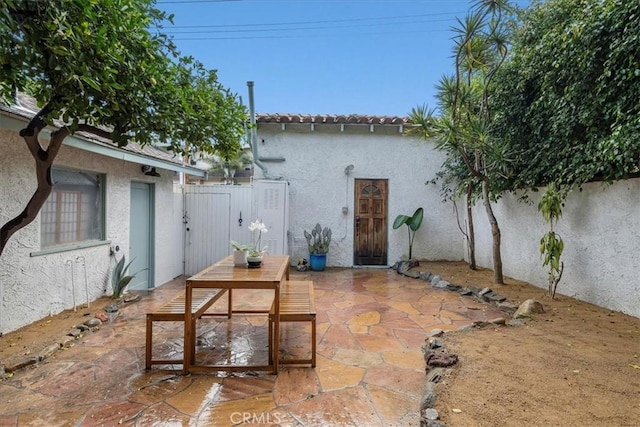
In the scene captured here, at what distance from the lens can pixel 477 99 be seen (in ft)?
23.0

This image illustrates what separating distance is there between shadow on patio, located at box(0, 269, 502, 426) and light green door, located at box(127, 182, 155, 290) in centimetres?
173

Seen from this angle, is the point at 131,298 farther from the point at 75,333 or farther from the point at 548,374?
the point at 548,374

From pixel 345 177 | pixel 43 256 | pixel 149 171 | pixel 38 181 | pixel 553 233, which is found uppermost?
pixel 345 177

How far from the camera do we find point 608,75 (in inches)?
168

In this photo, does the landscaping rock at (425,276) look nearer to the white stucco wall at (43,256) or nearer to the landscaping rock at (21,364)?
the white stucco wall at (43,256)

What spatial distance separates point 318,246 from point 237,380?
556 centimetres

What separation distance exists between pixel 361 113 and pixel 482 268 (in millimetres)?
4994

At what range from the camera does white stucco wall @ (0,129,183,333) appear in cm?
381

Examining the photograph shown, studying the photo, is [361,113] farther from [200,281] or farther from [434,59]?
[200,281]

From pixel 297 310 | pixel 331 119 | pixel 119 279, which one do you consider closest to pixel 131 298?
pixel 119 279

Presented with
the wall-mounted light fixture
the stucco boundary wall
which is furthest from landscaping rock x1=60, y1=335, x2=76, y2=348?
the stucco boundary wall

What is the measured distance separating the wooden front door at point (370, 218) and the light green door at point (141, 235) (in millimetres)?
4943

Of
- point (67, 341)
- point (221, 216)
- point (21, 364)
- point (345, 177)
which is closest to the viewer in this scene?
point (21, 364)

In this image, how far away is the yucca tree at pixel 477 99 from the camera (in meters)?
5.79
